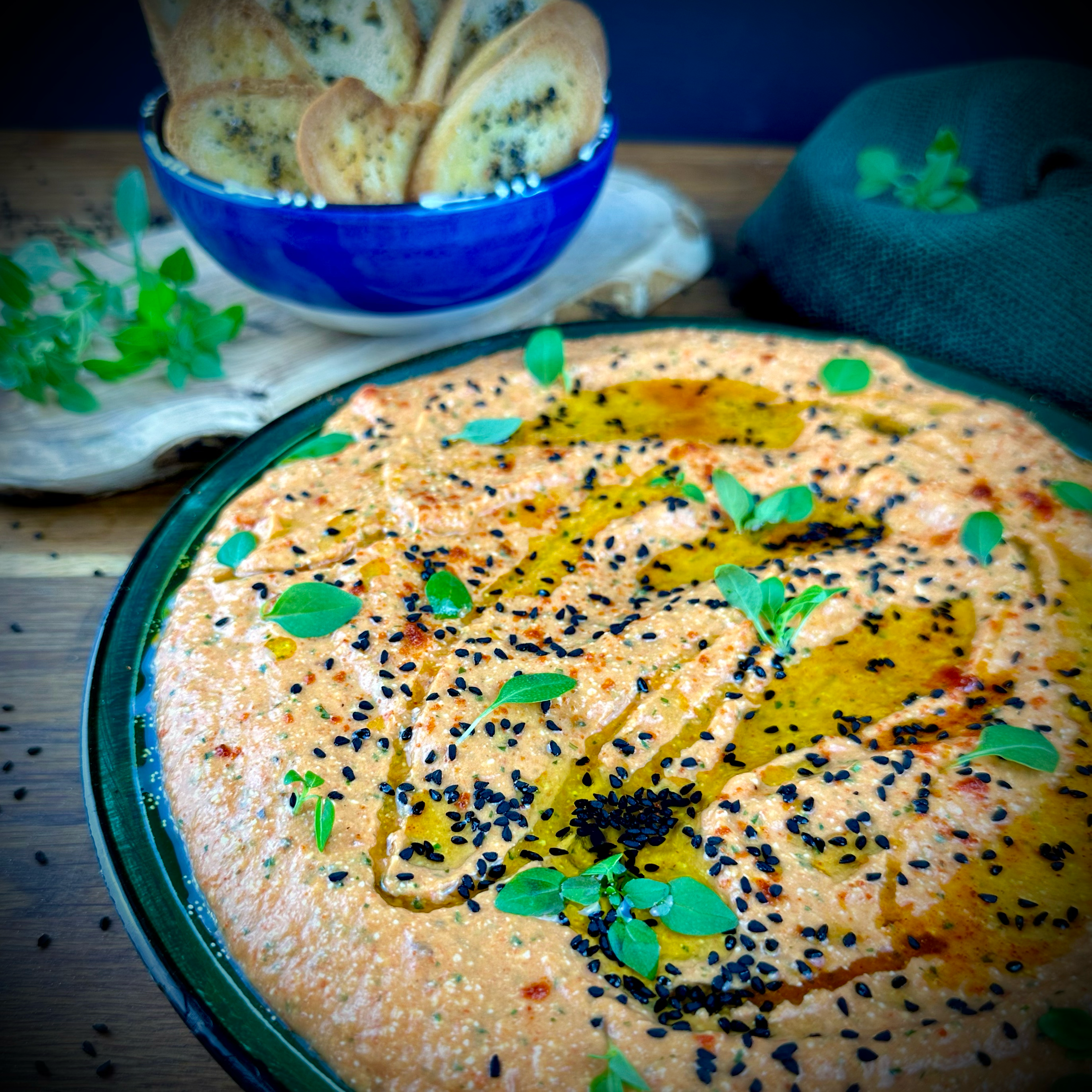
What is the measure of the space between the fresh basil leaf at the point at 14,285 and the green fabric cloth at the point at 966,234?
2.89m

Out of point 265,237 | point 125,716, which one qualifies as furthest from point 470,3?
point 125,716

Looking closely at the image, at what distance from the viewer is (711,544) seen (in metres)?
2.81

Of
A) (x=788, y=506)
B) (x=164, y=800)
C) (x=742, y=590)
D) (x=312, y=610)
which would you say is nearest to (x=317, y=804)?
(x=164, y=800)

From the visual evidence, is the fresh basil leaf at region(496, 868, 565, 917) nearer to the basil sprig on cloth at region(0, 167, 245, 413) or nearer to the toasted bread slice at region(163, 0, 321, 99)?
the basil sprig on cloth at region(0, 167, 245, 413)

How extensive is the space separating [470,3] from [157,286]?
60.0 inches

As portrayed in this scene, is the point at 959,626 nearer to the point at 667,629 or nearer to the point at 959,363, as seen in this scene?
the point at 667,629

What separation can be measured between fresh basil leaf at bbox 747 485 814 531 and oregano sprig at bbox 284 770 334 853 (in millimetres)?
1455

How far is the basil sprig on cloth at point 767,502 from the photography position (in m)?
2.75

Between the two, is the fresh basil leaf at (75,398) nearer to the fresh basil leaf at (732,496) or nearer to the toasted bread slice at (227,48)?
the toasted bread slice at (227,48)

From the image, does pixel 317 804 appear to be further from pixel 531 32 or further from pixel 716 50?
pixel 716 50

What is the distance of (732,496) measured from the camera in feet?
9.02

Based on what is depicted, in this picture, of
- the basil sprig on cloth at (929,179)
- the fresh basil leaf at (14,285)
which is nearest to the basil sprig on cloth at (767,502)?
the basil sprig on cloth at (929,179)

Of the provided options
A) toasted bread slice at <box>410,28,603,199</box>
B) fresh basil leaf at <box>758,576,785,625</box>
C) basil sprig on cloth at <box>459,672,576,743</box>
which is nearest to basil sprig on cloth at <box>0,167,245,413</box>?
toasted bread slice at <box>410,28,603,199</box>

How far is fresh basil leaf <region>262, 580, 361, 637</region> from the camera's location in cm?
238
